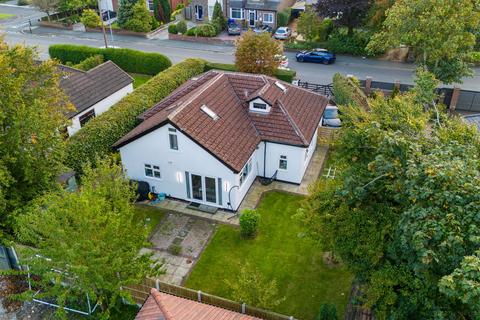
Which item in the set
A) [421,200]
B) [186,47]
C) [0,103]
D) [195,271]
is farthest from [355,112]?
[186,47]

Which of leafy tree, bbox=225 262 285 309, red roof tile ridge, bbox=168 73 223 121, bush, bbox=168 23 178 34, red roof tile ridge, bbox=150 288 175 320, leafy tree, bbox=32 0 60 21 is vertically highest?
leafy tree, bbox=32 0 60 21

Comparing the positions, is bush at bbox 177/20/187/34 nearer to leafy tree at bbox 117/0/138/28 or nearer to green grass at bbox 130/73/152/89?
leafy tree at bbox 117/0/138/28

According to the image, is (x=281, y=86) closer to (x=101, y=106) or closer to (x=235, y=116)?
(x=235, y=116)

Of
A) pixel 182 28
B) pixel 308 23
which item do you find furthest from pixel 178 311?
pixel 182 28

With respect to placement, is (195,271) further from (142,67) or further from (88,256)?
(142,67)

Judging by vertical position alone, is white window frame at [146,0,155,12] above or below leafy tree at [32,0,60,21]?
below

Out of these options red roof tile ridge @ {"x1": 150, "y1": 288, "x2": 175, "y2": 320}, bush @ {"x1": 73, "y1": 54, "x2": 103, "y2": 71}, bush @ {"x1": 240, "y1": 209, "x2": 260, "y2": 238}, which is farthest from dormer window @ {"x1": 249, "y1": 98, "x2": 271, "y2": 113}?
bush @ {"x1": 73, "y1": 54, "x2": 103, "y2": 71}

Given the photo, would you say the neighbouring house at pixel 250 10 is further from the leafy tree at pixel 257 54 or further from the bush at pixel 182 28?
A: the leafy tree at pixel 257 54
